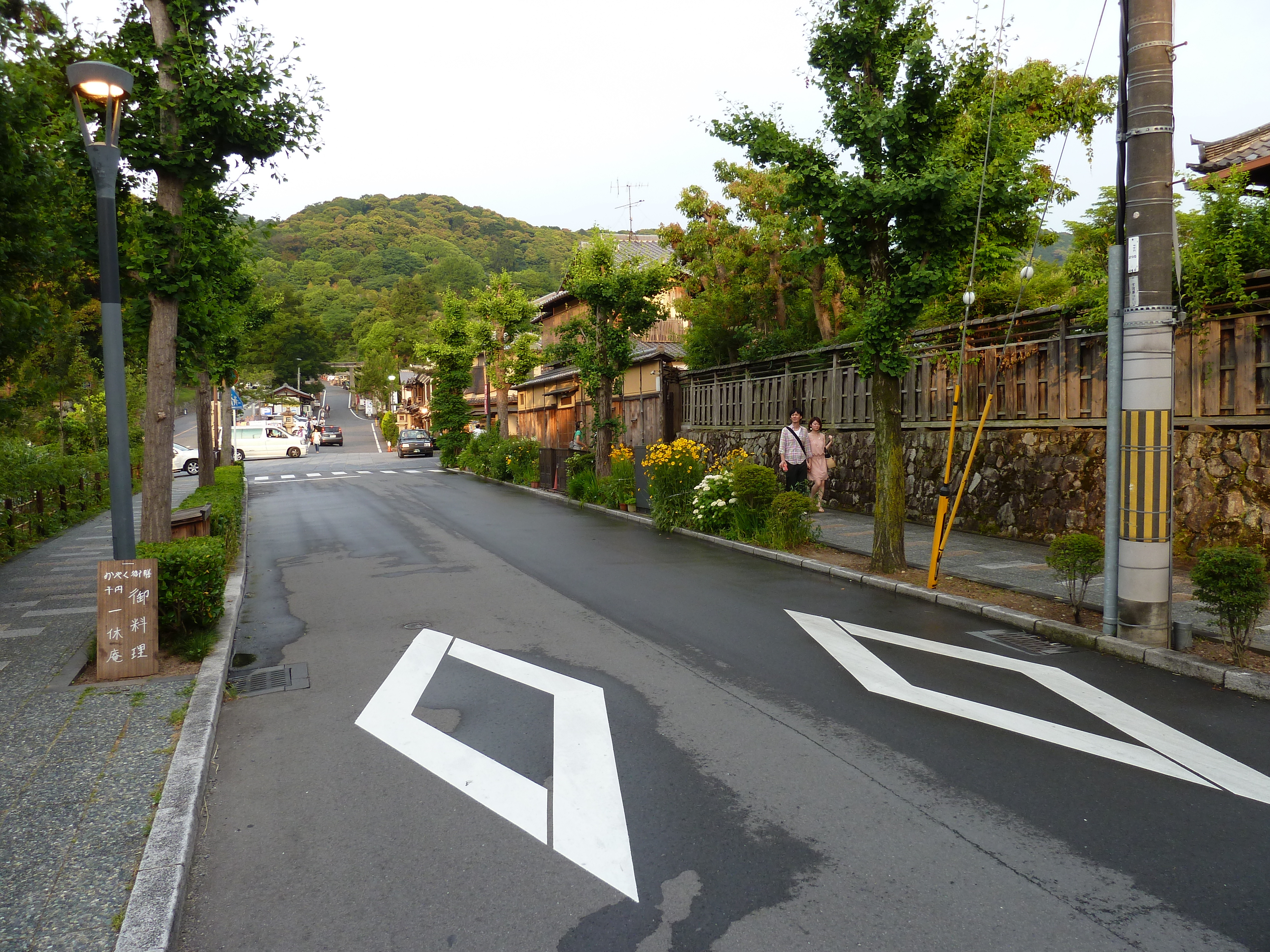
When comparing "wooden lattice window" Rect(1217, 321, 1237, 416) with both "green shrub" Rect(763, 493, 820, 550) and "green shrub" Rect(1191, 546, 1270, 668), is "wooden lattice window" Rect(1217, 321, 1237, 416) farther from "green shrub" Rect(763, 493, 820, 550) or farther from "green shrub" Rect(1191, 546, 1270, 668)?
"green shrub" Rect(763, 493, 820, 550)

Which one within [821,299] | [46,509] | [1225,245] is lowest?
[46,509]

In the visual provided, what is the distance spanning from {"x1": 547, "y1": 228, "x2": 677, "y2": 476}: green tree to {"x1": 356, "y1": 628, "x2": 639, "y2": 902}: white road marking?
597 inches

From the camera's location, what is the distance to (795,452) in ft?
50.3

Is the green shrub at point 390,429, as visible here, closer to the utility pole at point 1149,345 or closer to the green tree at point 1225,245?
the green tree at point 1225,245

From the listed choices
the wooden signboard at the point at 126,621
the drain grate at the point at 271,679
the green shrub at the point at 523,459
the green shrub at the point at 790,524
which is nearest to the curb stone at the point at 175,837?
the drain grate at the point at 271,679

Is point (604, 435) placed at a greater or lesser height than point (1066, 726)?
greater

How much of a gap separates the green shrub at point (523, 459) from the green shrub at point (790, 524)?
47.4 feet

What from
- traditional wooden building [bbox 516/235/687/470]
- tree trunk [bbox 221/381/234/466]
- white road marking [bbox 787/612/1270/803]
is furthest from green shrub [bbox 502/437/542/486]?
white road marking [bbox 787/612/1270/803]

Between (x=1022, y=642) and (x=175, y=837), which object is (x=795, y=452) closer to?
(x=1022, y=642)

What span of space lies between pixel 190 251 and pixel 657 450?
30.2ft

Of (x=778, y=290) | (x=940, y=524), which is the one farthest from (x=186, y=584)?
(x=778, y=290)

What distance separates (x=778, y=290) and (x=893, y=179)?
13996mm

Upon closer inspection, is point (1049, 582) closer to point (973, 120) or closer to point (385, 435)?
point (973, 120)

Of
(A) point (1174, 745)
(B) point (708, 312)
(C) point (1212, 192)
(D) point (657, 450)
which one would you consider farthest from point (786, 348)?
(A) point (1174, 745)
